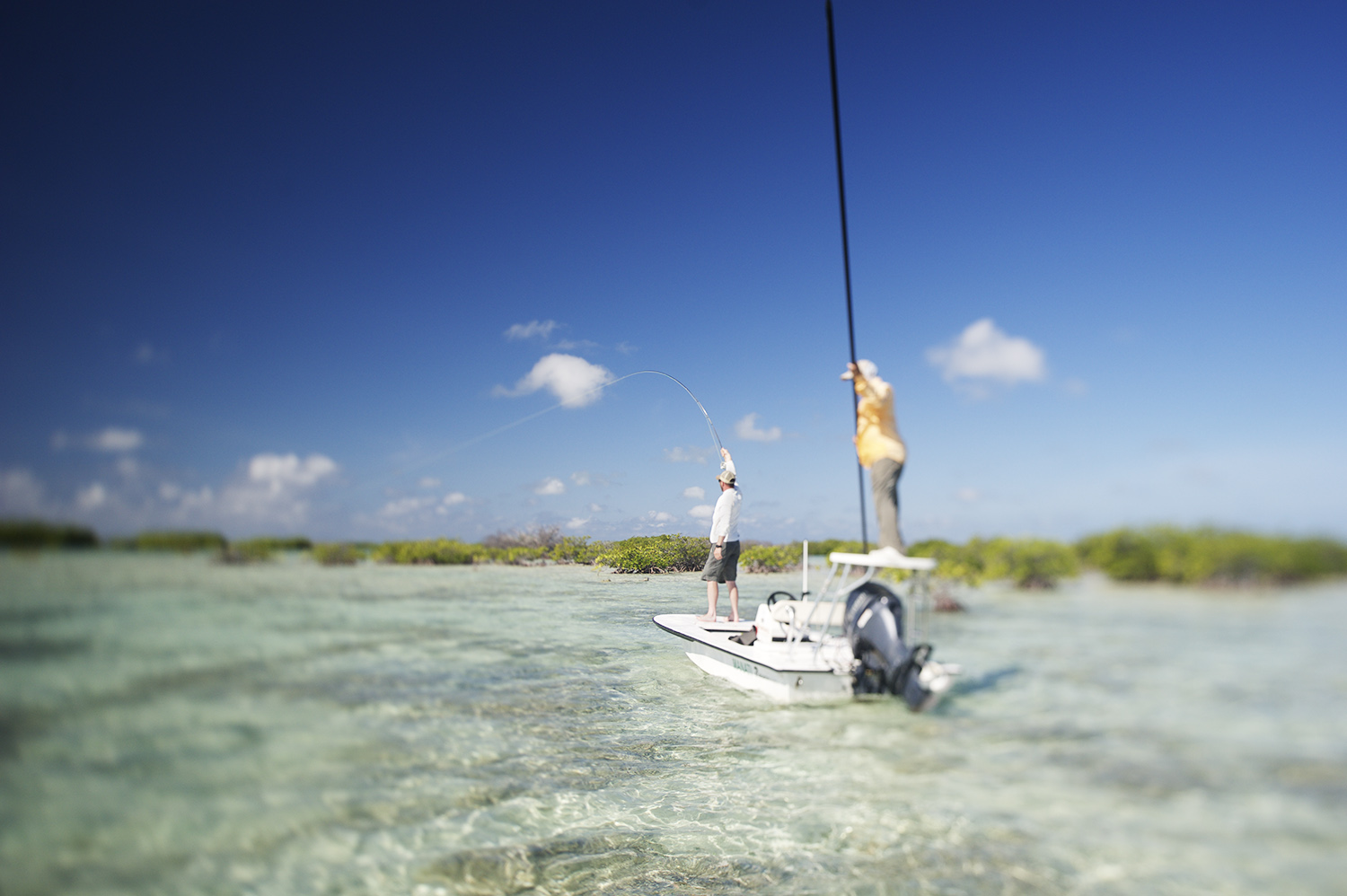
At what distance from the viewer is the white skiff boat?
531 cm

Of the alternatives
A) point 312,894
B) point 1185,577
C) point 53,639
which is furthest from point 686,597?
point 53,639

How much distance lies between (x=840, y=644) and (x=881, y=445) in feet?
8.70

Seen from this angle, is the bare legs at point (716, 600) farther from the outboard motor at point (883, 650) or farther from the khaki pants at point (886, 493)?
the khaki pants at point (886, 493)

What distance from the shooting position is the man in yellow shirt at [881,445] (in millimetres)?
5441

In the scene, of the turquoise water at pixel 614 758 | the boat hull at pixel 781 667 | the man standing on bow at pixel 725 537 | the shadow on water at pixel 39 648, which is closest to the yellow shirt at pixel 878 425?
the boat hull at pixel 781 667

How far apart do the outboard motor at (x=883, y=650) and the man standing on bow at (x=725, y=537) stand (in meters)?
2.73

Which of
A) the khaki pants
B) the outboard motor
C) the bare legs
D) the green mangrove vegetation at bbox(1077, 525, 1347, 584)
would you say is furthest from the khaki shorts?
the green mangrove vegetation at bbox(1077, 525, 1347, 584)

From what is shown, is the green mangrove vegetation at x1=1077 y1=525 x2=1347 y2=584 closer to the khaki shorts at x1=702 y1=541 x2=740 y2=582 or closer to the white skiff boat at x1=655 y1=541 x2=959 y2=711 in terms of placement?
the white skiff boat at x1=655 y1=541 x2=959 y2=711

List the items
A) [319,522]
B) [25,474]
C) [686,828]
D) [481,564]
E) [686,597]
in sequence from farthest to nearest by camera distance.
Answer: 1. [686,597]
2. [481,564]
3. [686,828]
4. [319,522]
5. [25,474]

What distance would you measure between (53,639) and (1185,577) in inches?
412

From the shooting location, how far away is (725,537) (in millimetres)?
8727

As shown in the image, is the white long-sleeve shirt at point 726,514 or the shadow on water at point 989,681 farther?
the white long-sleeve shirt at point 726,514

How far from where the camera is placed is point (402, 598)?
9.25 meters

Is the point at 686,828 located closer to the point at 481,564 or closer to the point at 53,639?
the point at 481,564
